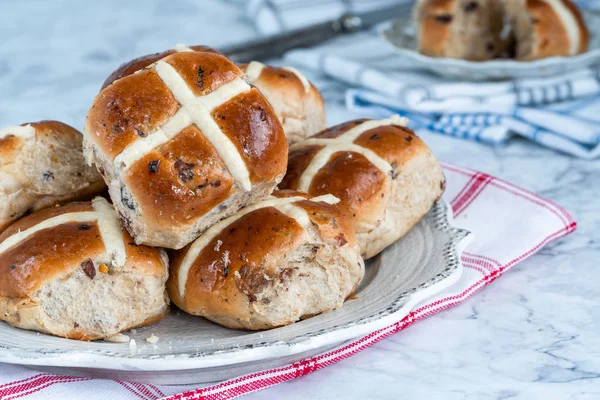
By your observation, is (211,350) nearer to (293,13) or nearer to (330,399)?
(330,399)

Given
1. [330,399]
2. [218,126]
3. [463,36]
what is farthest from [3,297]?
[463,36]

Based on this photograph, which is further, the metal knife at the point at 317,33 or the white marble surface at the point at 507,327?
the metal knife at the point at 317,33

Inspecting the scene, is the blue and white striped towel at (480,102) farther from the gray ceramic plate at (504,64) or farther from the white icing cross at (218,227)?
the white icing cross at (218,227)

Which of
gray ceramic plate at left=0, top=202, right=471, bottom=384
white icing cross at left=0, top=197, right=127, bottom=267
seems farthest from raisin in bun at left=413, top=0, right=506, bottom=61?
white icing cross at left=0, top=197, right=127, bottom=267

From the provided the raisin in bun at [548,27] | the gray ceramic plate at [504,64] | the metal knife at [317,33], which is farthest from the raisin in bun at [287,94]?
the metal knife at [317,33]

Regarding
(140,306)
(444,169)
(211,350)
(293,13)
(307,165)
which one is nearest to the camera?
(211,350)

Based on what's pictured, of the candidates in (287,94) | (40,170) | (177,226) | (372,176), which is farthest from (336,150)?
(40,170)

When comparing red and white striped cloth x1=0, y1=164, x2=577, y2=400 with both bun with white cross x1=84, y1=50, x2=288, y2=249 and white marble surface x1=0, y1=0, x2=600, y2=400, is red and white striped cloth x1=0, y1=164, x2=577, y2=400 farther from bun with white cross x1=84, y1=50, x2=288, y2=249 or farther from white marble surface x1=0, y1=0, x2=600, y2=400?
bun with white cross x1=84, y1=50, x2=288, y2=249
